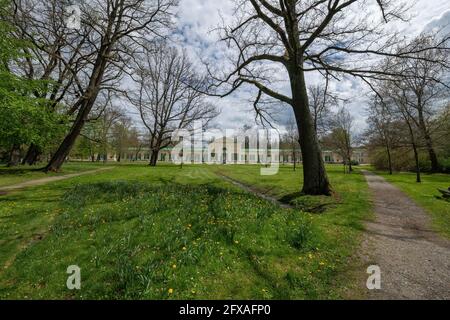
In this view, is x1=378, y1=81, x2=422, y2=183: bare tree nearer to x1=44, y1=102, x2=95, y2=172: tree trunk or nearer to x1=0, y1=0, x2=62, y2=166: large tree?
x1=0, y1=0, x2=62, y2=166: large tree

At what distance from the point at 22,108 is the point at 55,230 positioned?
9.08 metres

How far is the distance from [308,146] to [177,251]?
8.01 meters

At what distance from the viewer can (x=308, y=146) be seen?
1043 centimetres

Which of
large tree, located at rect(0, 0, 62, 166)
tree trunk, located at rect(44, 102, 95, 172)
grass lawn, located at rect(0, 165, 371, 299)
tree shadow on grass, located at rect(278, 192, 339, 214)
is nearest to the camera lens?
grass lawn, located at rect(0, 165, 371, 299)

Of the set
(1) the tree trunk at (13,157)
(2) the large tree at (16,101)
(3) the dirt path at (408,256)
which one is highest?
(2) the large tree at (16,101)

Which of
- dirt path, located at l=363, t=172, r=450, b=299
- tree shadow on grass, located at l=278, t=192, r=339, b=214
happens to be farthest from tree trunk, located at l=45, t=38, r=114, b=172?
dirt path, located at l=363, t=172, r=450, b=299

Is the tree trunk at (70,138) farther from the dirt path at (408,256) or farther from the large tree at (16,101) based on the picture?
the dirt path at (408,256)

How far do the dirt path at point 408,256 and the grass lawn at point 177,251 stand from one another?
454 millimetres

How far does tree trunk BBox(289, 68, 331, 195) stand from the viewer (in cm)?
1035

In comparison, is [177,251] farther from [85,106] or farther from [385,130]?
[385,130]

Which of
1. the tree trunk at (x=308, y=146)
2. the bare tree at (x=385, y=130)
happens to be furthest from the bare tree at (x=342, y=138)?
the tree trunk at (x=308, y=146)

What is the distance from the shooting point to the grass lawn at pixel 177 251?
3.46m

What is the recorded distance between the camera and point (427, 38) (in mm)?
8070

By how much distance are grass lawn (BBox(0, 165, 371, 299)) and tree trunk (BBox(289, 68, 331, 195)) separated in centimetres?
276
